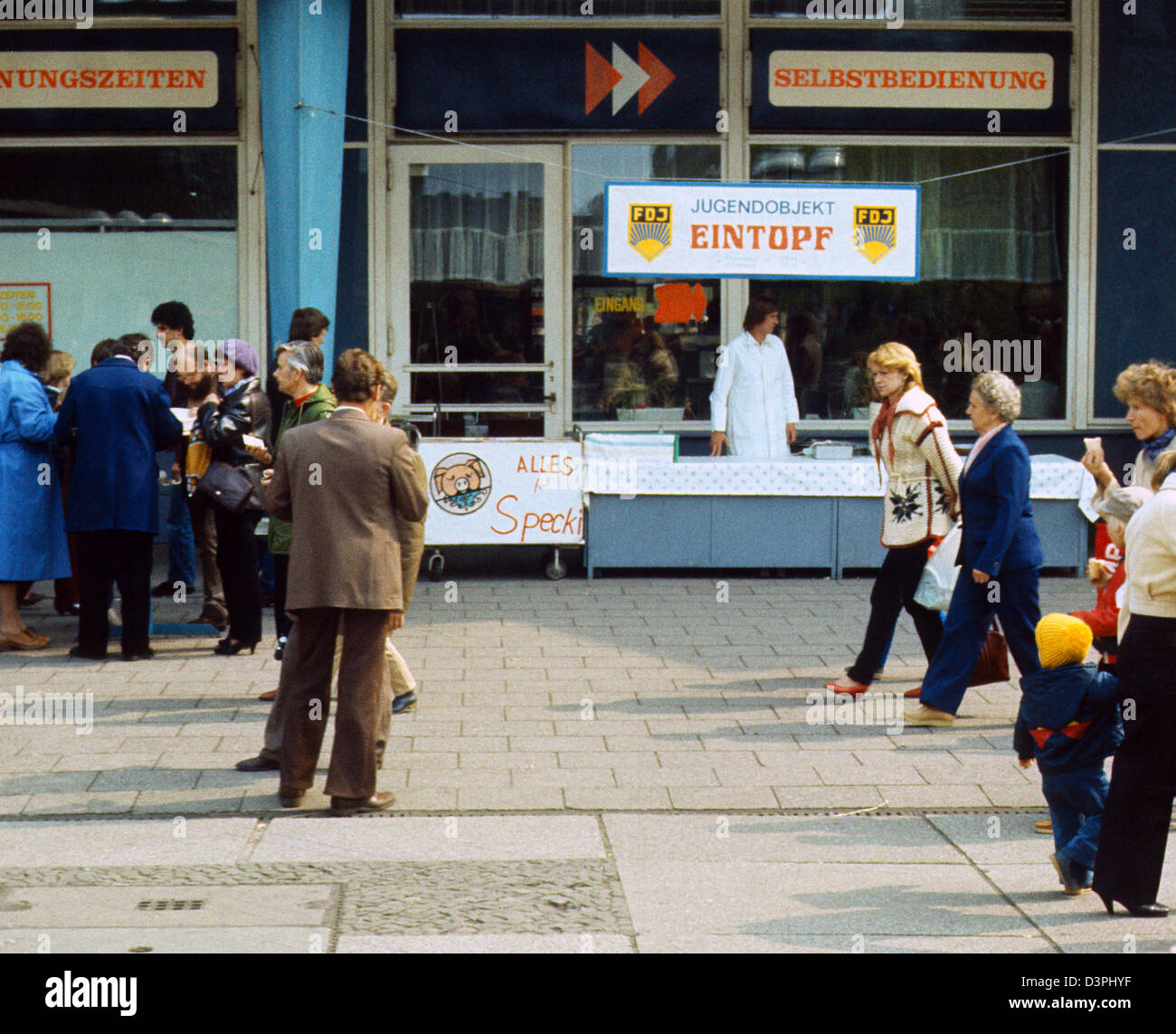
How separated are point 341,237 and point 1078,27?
626 centimetres

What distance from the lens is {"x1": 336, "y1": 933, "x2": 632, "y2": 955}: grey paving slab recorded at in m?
4.61

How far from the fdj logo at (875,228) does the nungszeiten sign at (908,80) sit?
1.95 meters

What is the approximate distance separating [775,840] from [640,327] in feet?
25.9

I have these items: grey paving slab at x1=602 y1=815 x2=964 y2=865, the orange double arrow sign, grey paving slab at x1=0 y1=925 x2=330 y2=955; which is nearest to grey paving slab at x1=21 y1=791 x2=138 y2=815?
grey paving slab at x1=0 y1=925 x2=330 y2=955

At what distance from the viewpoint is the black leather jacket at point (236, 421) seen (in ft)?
28.7

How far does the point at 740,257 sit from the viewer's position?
11.6m

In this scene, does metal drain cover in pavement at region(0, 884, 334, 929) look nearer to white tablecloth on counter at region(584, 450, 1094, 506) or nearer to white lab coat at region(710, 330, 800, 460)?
white tablecloth on counter at region(584, 450, 1094, 506)

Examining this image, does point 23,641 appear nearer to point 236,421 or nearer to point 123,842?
point 236,421

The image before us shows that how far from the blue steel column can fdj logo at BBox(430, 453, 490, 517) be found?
1397 millimetres

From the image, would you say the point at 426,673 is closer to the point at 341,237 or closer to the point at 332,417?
the point at 332,417
